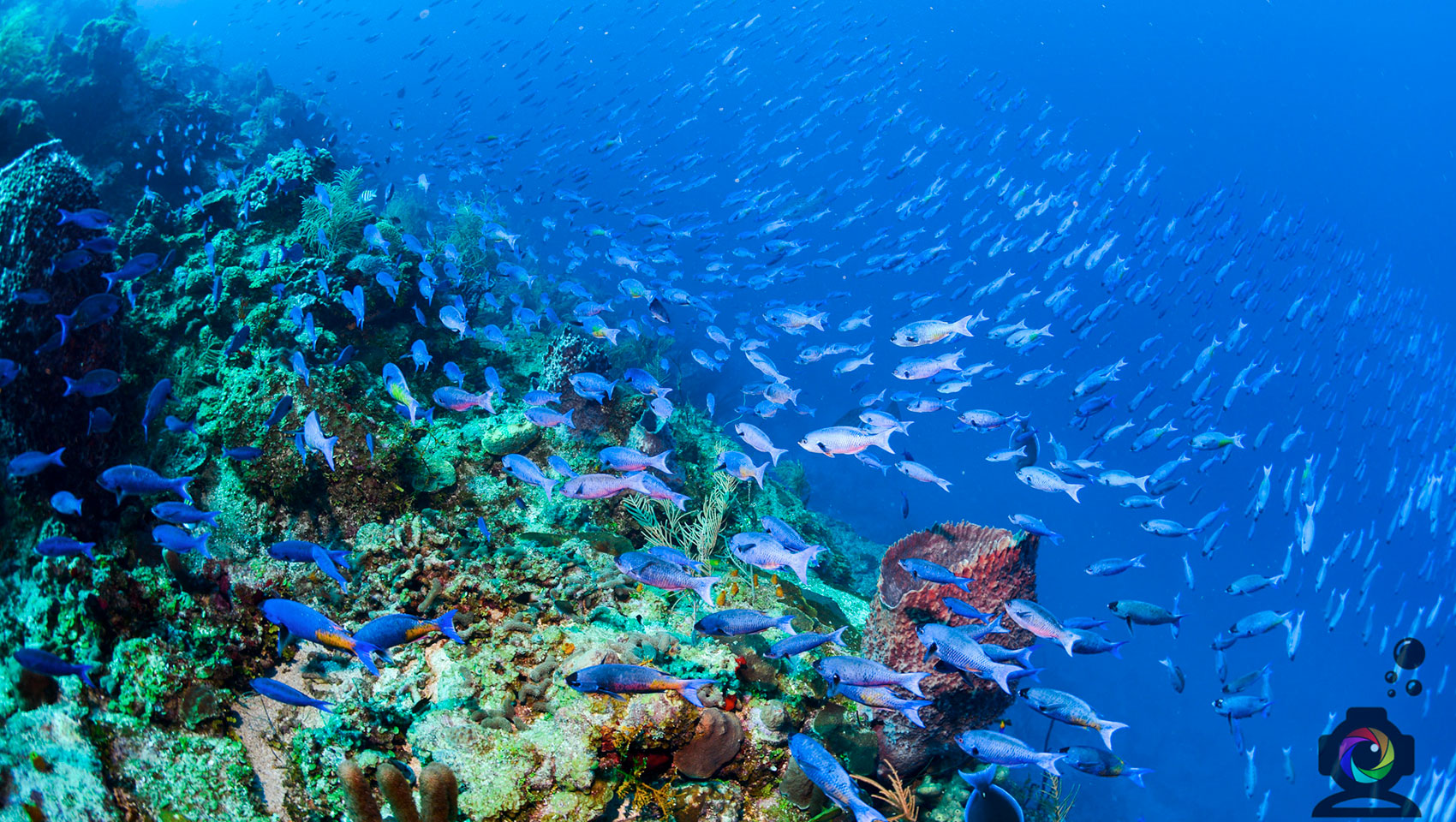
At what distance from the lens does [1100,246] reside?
12.7 metres

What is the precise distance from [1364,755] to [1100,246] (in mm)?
9828

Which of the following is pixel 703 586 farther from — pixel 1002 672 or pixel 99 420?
pixel 99 420

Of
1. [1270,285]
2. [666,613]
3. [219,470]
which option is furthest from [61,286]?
[1270,285]

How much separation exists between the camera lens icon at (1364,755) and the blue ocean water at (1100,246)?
1.37 m

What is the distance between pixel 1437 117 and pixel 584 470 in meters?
128

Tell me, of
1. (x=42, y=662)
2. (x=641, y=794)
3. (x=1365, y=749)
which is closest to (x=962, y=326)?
(x=641, y=794)

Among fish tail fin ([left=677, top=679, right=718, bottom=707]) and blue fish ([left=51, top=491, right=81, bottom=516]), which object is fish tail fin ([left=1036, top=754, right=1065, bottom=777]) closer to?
fish tail fin ([left=677, top=679, right=718, bottom=707])

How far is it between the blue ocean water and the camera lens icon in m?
1.37

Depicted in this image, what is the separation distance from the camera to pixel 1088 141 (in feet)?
302

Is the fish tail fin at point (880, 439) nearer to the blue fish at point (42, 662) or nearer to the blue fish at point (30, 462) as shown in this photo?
the blue fish at point (42, 662)

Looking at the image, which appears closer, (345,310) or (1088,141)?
(345,310)

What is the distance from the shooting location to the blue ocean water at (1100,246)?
15727 mm

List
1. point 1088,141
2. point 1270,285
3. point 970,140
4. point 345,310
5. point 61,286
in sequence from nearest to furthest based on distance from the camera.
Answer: point 61,286 < point 345,310 < point 1270,285 < point 970,140 < point 1088,141

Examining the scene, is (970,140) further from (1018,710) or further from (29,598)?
(29,598)
